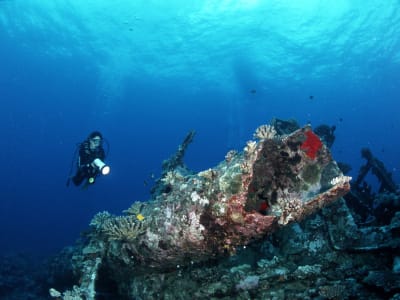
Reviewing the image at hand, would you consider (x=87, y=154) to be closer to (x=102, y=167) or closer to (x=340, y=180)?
(x=102, y=167)

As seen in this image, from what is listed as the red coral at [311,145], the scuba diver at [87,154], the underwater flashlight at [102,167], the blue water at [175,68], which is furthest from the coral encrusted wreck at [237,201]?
the blue water at [175,68]

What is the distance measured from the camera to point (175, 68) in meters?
47.9

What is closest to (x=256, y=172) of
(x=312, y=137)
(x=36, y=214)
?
(x=312, y=137)

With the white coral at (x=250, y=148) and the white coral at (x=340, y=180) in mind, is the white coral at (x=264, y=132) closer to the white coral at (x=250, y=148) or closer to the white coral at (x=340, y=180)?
the white coral at (x=250, y=148)

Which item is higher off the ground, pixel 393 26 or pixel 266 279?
pixel 393 26

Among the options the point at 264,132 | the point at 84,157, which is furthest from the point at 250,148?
the point at 84,157

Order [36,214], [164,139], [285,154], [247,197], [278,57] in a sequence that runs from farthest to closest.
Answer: [164,139]
[36,214]
[278,57]
[285,154]
[247,197]

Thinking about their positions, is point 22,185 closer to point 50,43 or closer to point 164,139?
point 164,139

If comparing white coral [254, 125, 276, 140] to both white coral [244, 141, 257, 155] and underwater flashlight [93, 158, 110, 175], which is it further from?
underwater flashlight [93, 158, 110, 175]

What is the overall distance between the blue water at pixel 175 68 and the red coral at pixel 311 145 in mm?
8179

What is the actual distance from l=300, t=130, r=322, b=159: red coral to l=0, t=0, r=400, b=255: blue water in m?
8.18

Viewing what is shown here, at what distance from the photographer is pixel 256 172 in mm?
5254

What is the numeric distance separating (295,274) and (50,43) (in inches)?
1824

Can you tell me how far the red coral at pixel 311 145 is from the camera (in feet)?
17.7
